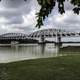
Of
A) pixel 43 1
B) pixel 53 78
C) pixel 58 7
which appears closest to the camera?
pixel 43 1

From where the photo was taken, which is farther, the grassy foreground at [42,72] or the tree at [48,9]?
the grassy foreground at [42,72]

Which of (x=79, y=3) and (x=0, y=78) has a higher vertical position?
(x=79, y=3)

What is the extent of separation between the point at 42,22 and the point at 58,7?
1.01 metres

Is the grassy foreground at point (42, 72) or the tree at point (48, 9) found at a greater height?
the tree at point (48, 9)

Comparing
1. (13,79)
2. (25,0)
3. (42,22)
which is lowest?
(13,79)

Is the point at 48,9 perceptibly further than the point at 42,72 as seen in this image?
No

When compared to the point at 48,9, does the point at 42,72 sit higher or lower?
lower

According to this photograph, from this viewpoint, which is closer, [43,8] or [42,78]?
[43,8]

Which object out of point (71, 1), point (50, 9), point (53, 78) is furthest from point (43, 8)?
point (53, 78)

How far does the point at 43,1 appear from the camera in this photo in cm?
1494

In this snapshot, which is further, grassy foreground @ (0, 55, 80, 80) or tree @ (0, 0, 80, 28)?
grassy foreground @ (0, 55, 80, 80)

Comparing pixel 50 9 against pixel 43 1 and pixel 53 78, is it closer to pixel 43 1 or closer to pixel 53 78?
pixel 43 1

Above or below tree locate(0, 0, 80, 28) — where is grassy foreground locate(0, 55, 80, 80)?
below

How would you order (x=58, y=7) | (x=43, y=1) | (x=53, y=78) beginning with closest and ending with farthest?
(x=43, y=1) < (x=58, y=7) < (x=53, y=78)
